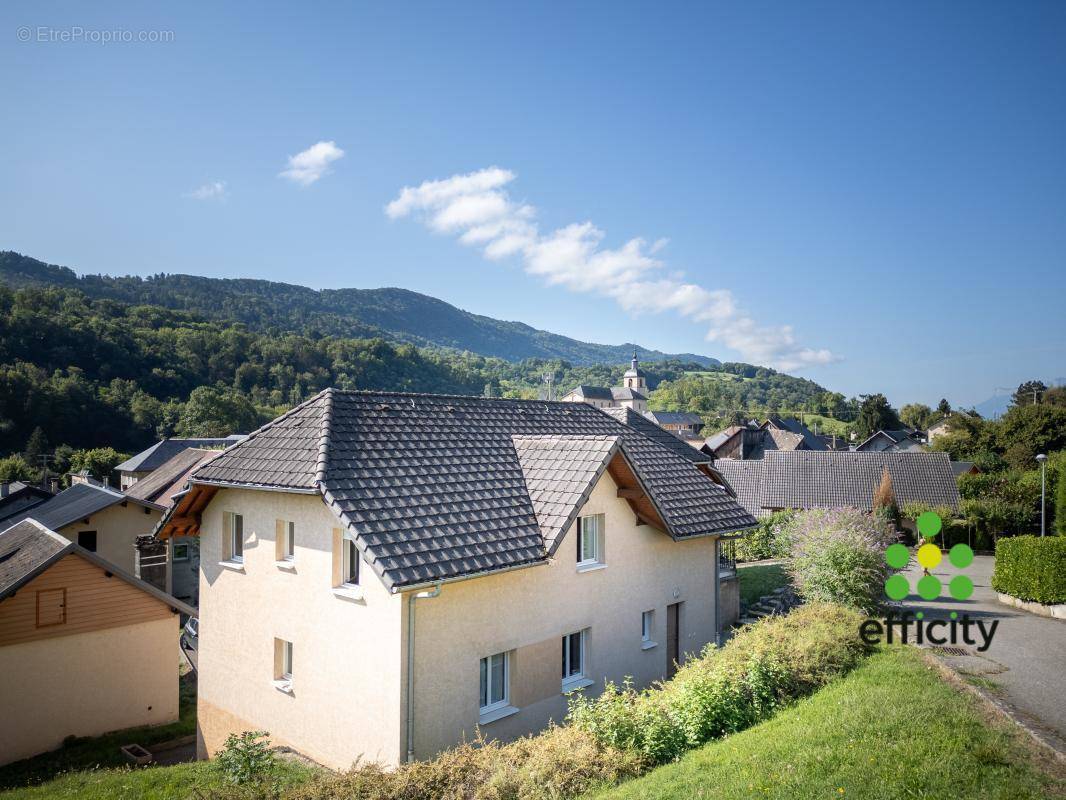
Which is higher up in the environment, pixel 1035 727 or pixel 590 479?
pixel 590 479

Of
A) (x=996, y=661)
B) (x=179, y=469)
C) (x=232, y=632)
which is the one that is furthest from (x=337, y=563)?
(x=179, y=469)

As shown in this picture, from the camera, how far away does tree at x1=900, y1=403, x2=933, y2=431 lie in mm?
119062

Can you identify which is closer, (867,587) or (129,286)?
(867,587)

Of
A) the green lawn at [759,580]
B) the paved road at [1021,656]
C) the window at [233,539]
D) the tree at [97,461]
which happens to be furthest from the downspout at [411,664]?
the tree at [97,461]

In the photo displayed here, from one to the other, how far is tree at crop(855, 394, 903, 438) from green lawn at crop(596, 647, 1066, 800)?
99118 millimetres

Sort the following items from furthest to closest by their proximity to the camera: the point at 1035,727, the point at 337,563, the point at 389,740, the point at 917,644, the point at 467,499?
the point at 917,644, the point at 467,499, the point at 337,563, the point at 389,740, the point at 1035,727

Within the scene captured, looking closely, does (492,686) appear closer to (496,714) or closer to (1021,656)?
(496,714)

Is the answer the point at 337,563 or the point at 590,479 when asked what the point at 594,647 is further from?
the point at 337,563

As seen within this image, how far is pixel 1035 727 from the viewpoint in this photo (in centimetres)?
916

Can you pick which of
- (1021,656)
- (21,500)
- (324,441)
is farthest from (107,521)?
(1021,656)

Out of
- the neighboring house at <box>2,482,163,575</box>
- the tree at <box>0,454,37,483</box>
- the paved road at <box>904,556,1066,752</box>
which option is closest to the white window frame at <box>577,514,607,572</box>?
the paved road at <box>904,556,1066,752</box>

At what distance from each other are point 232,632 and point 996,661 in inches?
669

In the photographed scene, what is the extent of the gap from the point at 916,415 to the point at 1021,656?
4929 inches

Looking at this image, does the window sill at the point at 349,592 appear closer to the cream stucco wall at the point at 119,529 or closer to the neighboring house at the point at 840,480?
the cream stucco wall at the point at 119,529
